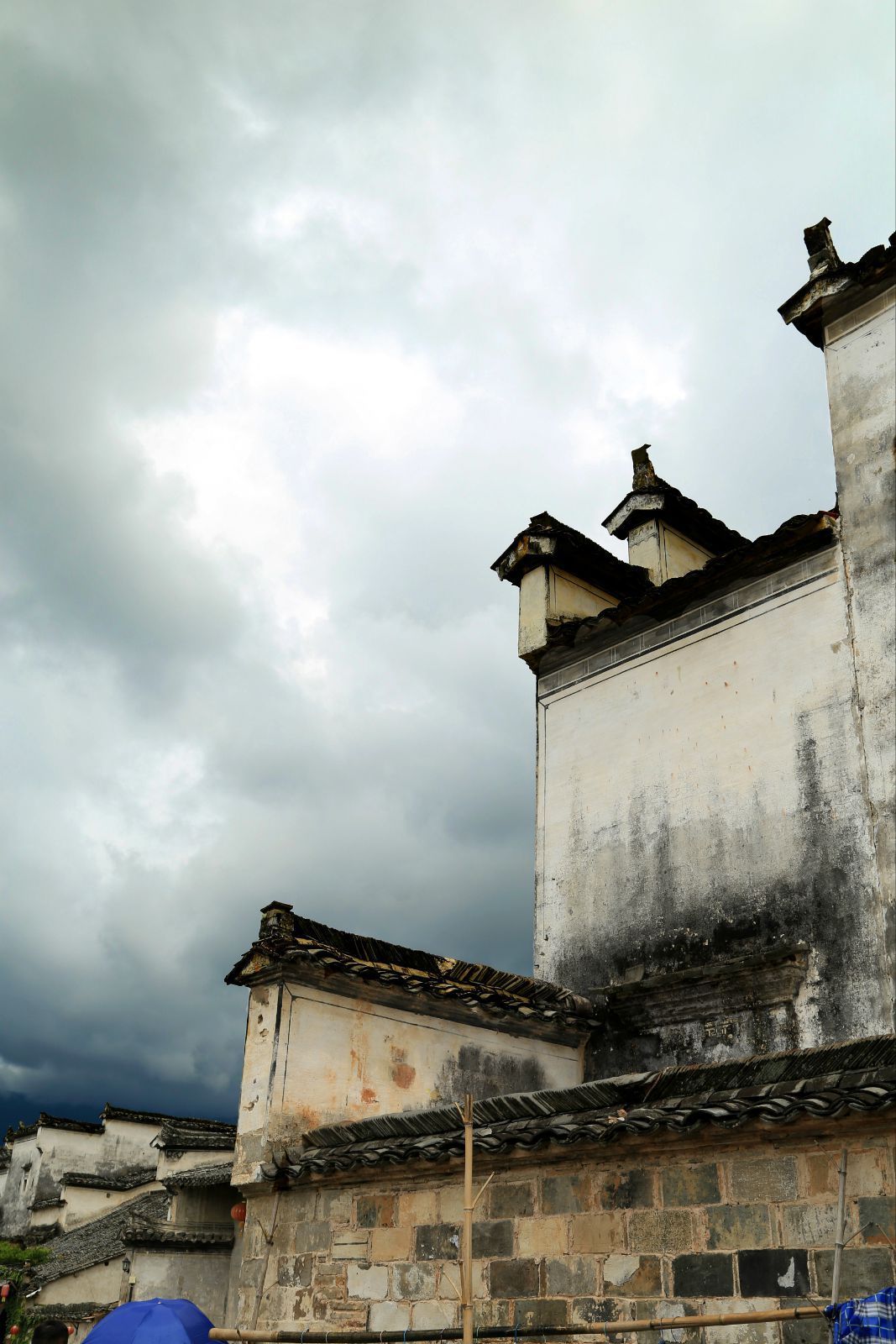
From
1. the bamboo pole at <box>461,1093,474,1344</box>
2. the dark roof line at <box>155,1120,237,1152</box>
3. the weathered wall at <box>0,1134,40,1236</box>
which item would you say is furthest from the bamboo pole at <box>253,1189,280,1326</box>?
the weathered wall at <box>0,1134,40,1236</box>

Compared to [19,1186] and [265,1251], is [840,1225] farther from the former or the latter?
[19,1186]

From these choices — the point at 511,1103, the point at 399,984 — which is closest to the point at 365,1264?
the point at 511,1103

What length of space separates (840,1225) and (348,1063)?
579 cm

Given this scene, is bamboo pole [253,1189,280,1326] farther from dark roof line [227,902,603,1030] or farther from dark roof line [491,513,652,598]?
dark roof line [491,513,652,598]

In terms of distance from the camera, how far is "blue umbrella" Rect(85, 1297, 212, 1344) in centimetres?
822

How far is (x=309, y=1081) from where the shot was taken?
10.5 meters

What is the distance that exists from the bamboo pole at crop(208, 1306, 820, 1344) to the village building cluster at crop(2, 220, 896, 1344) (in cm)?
15

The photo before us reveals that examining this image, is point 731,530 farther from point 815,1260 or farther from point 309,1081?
point 815,1260

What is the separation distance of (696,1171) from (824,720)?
233 inches

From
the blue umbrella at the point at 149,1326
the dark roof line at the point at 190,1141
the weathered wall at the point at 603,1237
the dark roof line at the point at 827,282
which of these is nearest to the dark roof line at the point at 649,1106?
the weathered wall at the point at 603,1237

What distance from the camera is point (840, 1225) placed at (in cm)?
598

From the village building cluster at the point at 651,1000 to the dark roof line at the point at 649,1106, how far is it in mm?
23

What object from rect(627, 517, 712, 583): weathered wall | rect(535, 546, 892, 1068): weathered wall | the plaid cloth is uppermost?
rect(627, 517, 712, 583): weathered wall

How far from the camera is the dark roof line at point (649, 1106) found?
20.3ft
